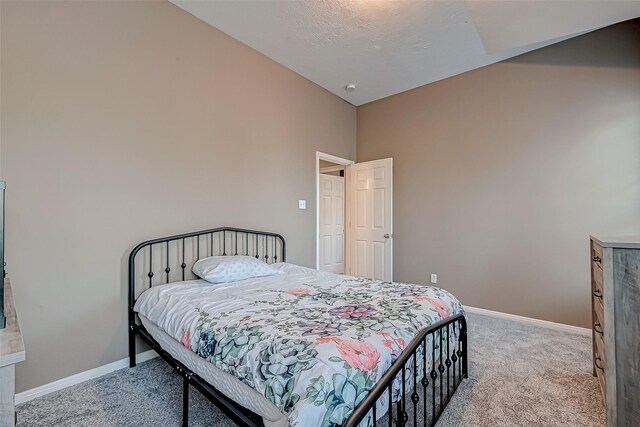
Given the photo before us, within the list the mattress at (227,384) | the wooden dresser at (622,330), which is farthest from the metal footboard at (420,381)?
the wooden dresser at (622,330)

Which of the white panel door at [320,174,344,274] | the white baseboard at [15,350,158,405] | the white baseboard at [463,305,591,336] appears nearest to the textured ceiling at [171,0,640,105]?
the white panel door at [320,174,344,274]

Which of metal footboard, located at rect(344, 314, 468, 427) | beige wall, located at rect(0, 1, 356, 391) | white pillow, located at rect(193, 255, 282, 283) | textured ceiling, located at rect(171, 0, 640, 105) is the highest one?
textured ceiling, located at rect(171, 0, 640, 105)

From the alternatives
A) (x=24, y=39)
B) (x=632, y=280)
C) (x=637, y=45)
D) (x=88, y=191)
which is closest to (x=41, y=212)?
(x=88, y=191)

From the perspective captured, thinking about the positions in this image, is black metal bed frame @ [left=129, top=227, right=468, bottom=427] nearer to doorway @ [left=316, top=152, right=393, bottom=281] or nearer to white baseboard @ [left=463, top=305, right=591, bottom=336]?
doorway @ [left=316, top=152, right=393, bottom=281]

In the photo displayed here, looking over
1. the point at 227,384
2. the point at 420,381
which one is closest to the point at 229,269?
the point at 227,384

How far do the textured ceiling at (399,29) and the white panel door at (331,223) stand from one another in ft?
8.21

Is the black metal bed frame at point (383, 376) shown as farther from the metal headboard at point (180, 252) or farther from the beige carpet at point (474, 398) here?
the beige carpet at point (474, 398)

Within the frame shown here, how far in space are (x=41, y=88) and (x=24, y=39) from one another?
31 centimetres

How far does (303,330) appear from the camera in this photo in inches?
53.2

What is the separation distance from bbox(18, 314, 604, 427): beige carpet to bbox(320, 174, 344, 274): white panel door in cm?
340

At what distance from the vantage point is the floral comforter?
105 centimetres

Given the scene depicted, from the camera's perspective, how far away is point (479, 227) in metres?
3.67

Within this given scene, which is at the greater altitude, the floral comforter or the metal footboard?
the floral comforter

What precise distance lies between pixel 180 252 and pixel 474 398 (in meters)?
2.55
